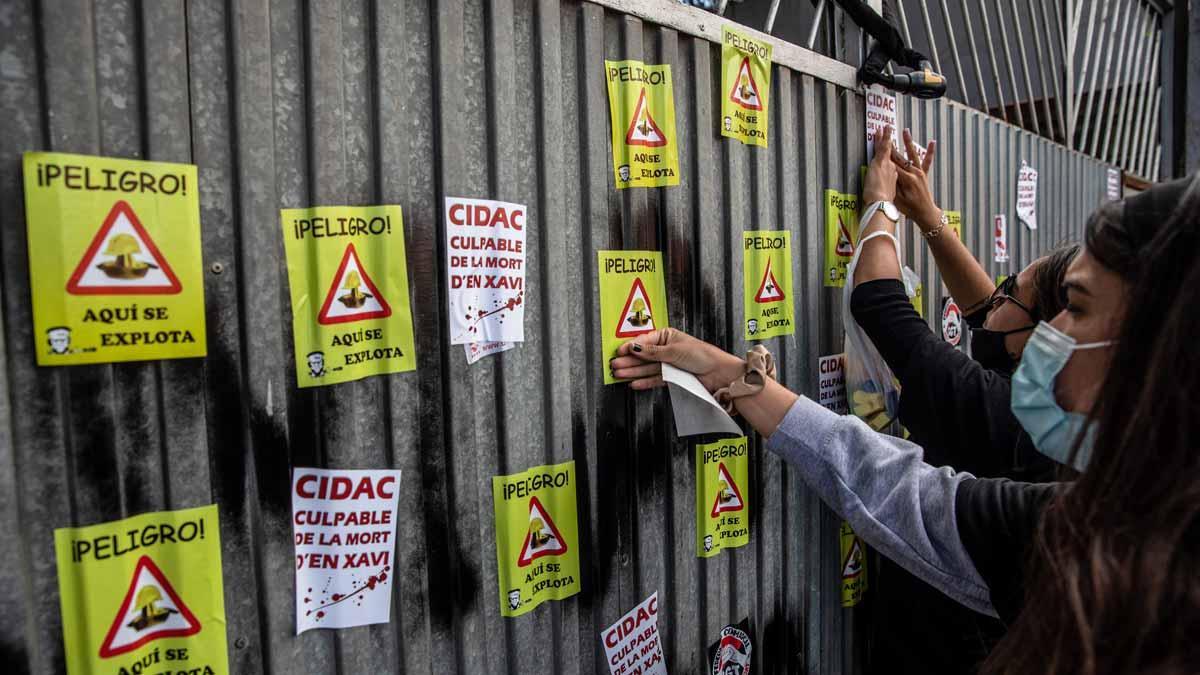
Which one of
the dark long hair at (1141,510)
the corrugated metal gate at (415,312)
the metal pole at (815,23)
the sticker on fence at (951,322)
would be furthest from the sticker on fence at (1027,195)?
the dark long hair at (1141,510)

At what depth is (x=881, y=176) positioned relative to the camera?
8.28 ft

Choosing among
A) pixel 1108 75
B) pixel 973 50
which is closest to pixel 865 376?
pixel 973 50

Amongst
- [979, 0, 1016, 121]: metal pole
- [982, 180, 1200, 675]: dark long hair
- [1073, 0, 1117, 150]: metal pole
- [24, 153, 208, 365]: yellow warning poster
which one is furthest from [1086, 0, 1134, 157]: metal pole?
[24, 153, 208, 365]: yellow warning poster

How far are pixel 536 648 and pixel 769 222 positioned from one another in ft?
4.76

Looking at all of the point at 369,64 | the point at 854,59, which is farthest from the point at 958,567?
the point at 854,59

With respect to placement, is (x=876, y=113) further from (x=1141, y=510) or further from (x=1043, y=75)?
(x=1043, y=75)

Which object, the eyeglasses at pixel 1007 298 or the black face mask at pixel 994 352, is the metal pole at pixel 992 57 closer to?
the eyeglasses at pixel 1007 298

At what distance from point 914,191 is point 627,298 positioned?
136 centimetres

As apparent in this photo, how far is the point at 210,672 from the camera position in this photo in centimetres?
123

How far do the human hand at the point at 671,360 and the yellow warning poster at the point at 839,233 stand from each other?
2.63 feet

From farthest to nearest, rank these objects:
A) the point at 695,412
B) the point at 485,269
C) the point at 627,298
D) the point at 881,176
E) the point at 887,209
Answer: the point at 881,176
the point at 887,209
the point at 695,412
the point at 627,298
the point at 485,269

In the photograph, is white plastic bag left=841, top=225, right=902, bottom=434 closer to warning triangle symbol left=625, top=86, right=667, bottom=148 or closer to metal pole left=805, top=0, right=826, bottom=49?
metal pole left=805, top=0, right=826, bottom=49

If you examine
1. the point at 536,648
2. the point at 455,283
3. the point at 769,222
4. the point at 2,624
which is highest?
the point at 769,222

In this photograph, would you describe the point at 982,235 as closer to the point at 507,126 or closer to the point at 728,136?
the point at 728,136
